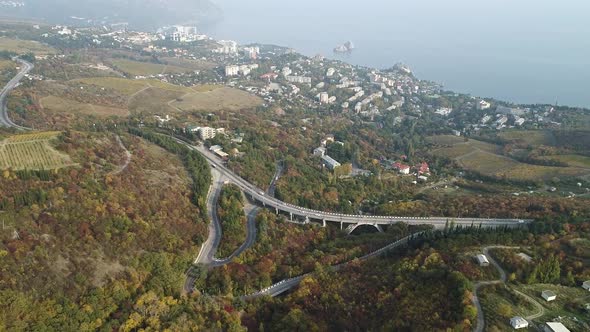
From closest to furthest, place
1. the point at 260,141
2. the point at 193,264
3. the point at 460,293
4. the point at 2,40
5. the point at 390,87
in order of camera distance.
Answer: the point at 460,293
the point at 193,264
the point at 260,141
the point at 2,40
the point at 390,87

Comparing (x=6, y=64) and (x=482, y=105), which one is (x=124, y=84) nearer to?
(x=6, y=64)

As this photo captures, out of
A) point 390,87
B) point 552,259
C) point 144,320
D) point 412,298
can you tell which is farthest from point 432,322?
point 390,87

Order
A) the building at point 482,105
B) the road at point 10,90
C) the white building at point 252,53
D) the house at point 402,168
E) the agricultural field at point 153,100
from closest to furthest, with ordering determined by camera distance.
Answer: the road at point 10,90
the house at point 402,168
the agricultural field at point 153,100
the building at point 482,105
the white building at point 252,53

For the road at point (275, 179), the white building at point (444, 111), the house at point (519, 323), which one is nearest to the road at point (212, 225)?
the road at point (275, 179)

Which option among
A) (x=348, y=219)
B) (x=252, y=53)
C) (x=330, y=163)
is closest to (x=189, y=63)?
(x=252, y=53)

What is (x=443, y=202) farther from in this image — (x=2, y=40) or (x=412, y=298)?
(x=2, y=40)

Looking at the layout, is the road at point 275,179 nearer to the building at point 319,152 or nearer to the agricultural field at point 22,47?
the building at point 319,152
